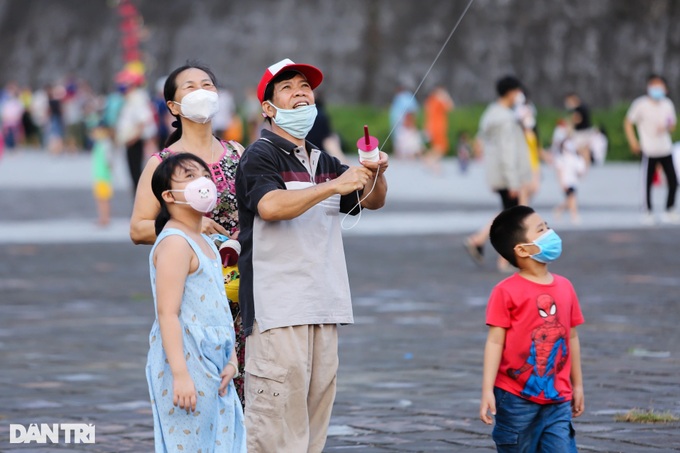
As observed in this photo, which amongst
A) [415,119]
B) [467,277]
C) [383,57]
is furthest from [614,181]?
[383,57]

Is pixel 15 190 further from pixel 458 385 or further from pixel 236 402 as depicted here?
pixel 236 402

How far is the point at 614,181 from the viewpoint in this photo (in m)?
25.3

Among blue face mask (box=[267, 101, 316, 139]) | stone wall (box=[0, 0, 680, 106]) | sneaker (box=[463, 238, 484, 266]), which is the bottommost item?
sneaker (box=[463, 238, 484, 266])

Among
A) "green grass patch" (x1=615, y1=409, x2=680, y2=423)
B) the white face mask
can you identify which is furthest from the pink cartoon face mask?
"green grass patch" (x1=615, y1=409, x2=680, y2=423)

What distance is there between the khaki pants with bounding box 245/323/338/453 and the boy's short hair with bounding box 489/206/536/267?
2.27ft

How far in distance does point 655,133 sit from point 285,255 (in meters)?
14.2

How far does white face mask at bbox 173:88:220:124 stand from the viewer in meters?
5.40

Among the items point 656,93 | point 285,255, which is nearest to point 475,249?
point 656,93

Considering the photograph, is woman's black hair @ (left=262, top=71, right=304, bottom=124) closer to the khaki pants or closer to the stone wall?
the khaki pants

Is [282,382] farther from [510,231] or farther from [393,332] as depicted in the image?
[393,332]

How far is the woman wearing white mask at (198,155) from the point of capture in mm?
5348

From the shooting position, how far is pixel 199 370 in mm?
4539

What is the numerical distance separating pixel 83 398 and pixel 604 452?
285 cm

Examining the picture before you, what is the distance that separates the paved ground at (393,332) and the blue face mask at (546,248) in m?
1.29
